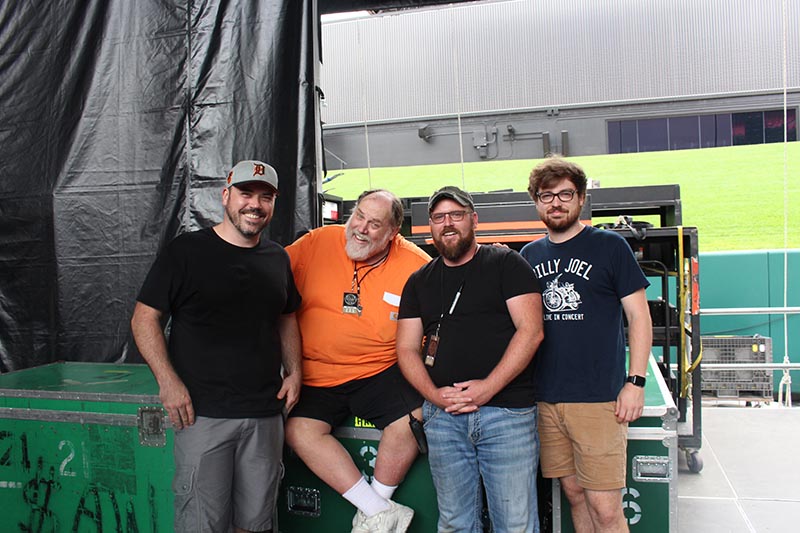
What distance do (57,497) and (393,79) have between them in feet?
35.1

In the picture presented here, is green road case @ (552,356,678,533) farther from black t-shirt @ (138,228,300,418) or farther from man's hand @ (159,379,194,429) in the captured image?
man's hand @ (159,379,194,429)

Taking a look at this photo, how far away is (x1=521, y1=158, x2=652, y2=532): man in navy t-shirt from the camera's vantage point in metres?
2.05

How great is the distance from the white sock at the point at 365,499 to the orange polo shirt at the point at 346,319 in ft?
1.40

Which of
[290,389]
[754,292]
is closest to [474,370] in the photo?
[290,389]

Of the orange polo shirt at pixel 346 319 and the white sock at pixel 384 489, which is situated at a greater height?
the orange polo shirt at pixel 346 319

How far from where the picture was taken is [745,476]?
4230mm

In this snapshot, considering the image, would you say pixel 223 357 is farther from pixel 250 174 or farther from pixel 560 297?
pixel 560 297

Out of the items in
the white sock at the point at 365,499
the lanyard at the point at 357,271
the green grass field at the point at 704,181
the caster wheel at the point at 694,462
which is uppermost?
the green grass field at the point at 704,181

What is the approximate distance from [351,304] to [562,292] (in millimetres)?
877

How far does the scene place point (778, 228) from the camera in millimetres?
17469

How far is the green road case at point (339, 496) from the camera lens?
8.30ft

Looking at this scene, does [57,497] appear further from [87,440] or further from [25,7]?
[25,7]

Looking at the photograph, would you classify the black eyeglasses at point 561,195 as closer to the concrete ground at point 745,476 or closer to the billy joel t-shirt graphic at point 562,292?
the billy joel t-shirt graphic at point 562,292

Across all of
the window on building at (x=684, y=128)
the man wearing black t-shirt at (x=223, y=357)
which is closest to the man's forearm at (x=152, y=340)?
the man wearing black t-shirt at (x=223, y=357)
